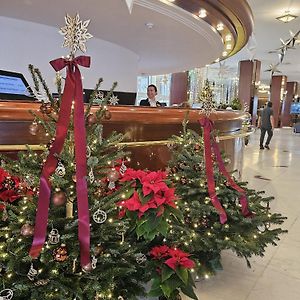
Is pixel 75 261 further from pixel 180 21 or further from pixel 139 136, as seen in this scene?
pixel 180 21

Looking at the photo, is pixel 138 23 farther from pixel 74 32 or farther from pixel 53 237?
pixel 53 237

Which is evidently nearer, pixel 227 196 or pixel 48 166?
pixel 48 166

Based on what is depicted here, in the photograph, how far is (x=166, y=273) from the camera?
142 centimetres

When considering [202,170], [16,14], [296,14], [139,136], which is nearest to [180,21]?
[16,14]

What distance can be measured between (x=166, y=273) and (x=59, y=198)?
2.03ft

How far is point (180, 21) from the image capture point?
4289mm

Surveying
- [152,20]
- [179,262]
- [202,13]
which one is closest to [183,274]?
[179,262]

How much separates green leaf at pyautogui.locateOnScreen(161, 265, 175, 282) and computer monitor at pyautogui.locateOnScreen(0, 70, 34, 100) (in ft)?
5.47

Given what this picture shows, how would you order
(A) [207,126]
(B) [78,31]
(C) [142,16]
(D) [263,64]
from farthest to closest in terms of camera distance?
(D) [263,64] < (C) [142,16] < (A) [207,126] < (B) [78,31]

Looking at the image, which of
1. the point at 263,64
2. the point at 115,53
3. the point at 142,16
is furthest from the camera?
the point at 263,64

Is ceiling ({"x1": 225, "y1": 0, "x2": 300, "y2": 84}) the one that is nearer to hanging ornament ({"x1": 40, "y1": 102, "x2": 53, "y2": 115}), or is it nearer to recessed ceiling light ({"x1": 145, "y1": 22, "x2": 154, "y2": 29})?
recessed ceiling light ({"x1": 145, "y1": 22, "x2": 154, "y2": 29})

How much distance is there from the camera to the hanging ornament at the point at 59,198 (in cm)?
116

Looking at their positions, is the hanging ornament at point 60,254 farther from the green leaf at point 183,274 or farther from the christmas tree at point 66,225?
the green leaf at point 183,274

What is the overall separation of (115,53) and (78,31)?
5.41 metres
